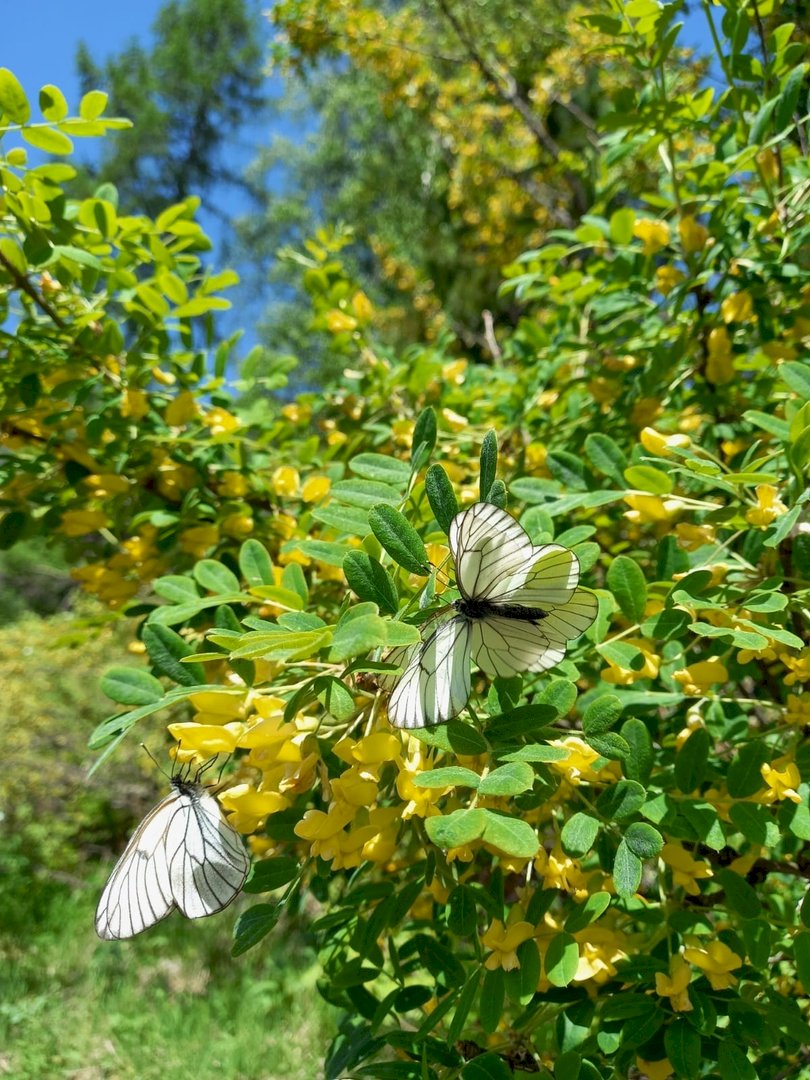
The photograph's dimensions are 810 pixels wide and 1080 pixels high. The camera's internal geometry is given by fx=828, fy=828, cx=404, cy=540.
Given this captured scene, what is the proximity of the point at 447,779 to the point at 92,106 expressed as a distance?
3.00 ft

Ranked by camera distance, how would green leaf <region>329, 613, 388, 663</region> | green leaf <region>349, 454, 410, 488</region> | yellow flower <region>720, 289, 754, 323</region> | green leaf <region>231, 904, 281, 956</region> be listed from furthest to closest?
yellow flower <region>720, 289, 754, 323</region> < green leaf <region>349, 454, 410, 488</region> < green leaf <region>231, 904, 281, 956</region> < green leaf <region>329, 613, 388, 663</region>

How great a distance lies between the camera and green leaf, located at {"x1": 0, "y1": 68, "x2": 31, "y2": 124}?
0.90 m

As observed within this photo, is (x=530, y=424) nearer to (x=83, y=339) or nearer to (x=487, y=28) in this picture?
(x=83, y=339)

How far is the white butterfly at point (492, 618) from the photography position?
547 mm

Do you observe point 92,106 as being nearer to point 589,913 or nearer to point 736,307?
point 736,307

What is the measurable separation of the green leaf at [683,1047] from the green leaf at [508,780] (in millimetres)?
394

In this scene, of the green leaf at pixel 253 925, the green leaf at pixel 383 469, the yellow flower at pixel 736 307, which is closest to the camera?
the green leaf at pixel 253 925

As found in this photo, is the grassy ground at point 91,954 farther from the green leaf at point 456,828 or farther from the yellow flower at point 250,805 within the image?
the green leaf at point 456,828

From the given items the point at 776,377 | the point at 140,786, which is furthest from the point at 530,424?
the point at 140,786

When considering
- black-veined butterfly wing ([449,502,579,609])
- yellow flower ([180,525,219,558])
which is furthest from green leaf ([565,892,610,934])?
yellow flower ([180,525,219,558])

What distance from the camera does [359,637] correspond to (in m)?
0.49

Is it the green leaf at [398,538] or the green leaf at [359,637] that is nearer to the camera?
the green leaf at [359,637]

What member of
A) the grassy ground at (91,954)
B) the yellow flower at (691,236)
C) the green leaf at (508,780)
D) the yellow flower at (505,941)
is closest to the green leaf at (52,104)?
the grassy ground at (91,954)

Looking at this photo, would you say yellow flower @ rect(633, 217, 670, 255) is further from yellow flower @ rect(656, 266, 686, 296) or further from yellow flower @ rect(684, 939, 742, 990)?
yellow flower @ rect(684, 939, 742, 990)
